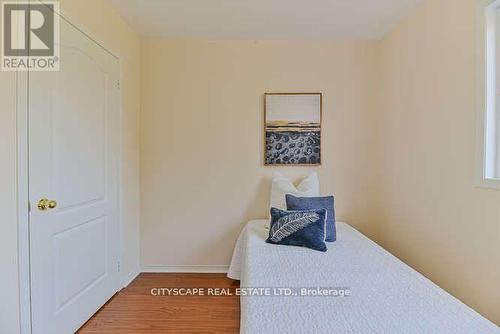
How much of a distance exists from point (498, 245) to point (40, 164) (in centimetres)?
256

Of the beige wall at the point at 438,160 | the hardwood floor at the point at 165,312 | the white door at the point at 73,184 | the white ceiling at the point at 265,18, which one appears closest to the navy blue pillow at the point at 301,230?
the hardwood floor at the point at 165,312

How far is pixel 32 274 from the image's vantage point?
5.48 feet

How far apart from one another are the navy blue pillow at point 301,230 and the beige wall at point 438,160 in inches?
31.2

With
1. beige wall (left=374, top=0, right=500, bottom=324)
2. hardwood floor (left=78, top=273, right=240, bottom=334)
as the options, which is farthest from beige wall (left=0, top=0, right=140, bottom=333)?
beige wall (left=374, top=0, right=500, bottom=324)

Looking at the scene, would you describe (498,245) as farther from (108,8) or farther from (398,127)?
(108,8)

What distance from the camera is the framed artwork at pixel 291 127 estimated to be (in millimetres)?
3176

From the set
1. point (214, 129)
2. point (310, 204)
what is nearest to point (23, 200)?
point (214, 129)

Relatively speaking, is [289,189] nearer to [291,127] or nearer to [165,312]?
[291,127]

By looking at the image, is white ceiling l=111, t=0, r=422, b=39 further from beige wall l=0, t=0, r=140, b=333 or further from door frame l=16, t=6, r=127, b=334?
door frame l=16, t=6, r=127, b=334

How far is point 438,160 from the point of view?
2.22 meters

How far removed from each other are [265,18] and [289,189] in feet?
5.11

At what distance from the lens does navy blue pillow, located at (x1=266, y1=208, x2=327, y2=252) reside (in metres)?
2.37

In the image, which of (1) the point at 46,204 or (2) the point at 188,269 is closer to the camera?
(1) the point at 46,204

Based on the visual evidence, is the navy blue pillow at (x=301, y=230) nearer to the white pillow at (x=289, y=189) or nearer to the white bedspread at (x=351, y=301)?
the white bedspread at (x=351, y=301)
